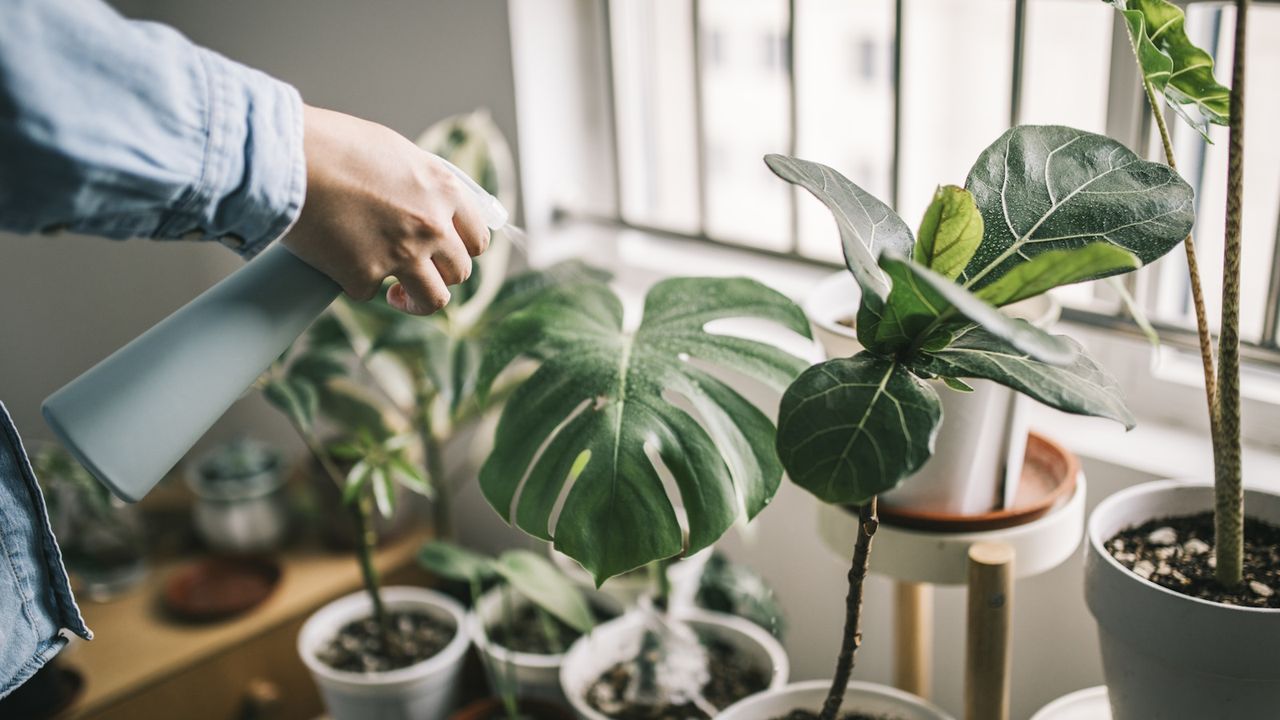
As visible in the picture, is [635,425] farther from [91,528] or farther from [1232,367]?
[91,528]

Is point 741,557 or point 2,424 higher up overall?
point 2,424

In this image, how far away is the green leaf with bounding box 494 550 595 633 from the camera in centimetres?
120

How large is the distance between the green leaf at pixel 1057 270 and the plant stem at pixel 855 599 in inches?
6.6

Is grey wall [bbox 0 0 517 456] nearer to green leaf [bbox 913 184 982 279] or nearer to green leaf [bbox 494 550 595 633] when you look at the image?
green leaf [bbox 494 550 595 633]

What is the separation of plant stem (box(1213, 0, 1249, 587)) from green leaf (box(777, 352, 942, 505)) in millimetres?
234

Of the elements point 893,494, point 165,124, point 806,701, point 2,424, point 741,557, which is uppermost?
point 165,124

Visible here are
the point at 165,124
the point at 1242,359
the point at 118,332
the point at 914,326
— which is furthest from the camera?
the point at 118,332

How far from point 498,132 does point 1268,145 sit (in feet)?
3.29

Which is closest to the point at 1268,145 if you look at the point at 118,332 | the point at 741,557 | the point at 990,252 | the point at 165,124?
the point at 990,252

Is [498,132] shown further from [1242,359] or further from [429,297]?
[1242,359]

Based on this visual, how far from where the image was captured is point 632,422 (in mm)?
896

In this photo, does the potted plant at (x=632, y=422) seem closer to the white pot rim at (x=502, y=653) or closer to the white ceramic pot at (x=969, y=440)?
the white ceramic pot at (x=969, y=440)

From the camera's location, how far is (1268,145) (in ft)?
3.99

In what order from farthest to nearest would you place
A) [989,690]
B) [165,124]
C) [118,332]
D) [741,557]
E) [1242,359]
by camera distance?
1. [118,332]
2. [741,557]
3. [1242,359]
4. [989,690]
5. [165,124]
